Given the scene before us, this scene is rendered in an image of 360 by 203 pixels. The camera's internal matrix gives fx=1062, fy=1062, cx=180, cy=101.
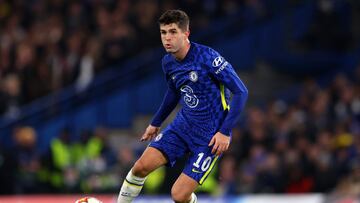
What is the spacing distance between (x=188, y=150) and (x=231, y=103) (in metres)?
0.80

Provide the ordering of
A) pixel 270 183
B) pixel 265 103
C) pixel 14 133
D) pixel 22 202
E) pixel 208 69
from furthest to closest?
pixel 265 103 → pixel 14 133 → pixel 270 183 → pixel 22 202 → pixel 208 69

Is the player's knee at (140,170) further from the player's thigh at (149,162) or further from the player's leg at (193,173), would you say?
the player's leg at (193,173)

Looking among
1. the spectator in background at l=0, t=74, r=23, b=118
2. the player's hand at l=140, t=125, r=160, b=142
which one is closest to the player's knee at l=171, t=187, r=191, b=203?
the player's hand at l=140, t=125, r=160, b=142

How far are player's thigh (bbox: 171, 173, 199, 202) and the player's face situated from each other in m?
1.28

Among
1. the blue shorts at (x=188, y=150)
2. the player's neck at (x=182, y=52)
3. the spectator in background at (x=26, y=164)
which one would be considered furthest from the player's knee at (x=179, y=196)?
the spectator in background at (x=26, y=164)

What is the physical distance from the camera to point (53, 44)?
68.6ft

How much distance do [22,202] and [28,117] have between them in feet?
16.3

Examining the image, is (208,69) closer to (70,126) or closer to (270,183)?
(270,183)

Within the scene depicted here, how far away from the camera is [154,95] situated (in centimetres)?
2169

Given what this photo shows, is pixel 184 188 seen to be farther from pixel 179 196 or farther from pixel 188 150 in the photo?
pixel 188 150

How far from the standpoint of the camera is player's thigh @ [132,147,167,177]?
10.4m

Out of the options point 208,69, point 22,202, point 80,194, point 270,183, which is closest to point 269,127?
point 270,183

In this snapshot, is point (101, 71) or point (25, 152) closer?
point (25, 152)

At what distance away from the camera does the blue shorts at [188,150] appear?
34.4 feet
